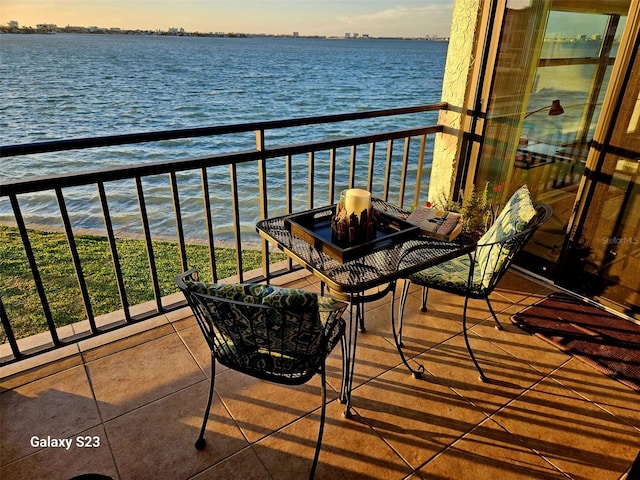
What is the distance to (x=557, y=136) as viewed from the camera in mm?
2775

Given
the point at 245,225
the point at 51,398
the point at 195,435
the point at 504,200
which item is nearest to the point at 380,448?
the point at 195,435

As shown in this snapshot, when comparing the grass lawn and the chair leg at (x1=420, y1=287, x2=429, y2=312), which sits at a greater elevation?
the chair leg at (x1=420, y1=287, x2=429, y2=312)

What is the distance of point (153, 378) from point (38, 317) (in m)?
2.05

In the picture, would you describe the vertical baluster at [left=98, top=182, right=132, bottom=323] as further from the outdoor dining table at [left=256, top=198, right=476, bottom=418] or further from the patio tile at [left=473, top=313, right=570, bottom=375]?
the patio tile at [left=473, top=313, right=570, bottom=375]

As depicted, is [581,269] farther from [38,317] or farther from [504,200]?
[38,317]

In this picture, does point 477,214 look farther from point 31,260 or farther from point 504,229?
point 31,260

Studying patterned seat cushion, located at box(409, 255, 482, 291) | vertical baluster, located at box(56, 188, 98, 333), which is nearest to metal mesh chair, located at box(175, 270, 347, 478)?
patterned seat cushion, located at box(409, 255, 482, 291)

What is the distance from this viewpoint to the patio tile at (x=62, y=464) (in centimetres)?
155

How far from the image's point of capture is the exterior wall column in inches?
117

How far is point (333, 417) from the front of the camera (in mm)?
1847

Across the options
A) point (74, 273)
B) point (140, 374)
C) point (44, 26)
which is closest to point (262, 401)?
point (140, 374)

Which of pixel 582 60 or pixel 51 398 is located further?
pixel 582 60

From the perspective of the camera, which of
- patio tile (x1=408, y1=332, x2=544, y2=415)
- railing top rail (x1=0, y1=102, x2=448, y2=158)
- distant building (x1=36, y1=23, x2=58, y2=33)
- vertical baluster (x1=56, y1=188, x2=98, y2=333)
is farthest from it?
distant building (x1=36, y1=23, x2=58, y2=33)

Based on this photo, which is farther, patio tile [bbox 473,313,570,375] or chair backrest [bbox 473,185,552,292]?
patio tile [bbox 473,313,570,375]
